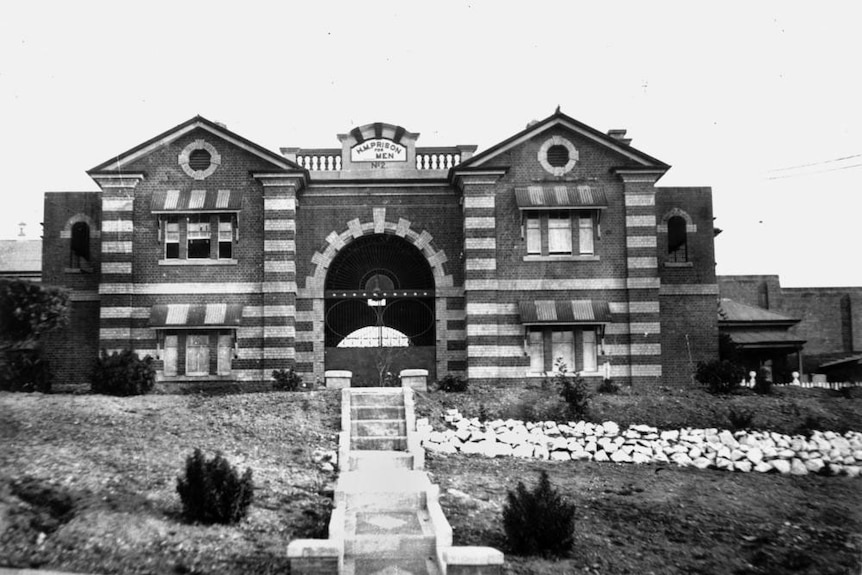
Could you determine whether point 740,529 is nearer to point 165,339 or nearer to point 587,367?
point 587,367

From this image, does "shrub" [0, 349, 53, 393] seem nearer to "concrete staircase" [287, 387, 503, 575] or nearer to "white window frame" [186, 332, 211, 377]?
"white window frame" [186, 332, 211, 377]

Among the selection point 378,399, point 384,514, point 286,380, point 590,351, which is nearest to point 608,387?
point 590,351

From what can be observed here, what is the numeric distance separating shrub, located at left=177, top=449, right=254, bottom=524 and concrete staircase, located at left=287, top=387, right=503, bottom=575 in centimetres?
159

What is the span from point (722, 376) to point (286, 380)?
12.4 metres

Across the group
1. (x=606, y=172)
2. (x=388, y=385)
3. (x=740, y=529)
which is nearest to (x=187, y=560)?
(x=740, y=529)

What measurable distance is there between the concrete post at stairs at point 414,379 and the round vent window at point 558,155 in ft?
27.1

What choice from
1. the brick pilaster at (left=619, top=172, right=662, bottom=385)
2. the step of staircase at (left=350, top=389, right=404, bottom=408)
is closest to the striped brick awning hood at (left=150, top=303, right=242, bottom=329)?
the step of staircase at (left=350, top=389, right=404, bottom=408)

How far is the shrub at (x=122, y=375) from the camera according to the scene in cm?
2239

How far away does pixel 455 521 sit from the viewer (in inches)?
565

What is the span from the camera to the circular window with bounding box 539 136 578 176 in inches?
1034

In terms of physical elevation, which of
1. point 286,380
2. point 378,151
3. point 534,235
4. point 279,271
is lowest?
point 286,380

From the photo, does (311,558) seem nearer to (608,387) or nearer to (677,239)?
(608,387)

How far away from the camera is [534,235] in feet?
85.7

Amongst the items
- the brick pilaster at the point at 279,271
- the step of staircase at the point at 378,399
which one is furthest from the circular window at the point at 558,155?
the step of staircase at the point at 378,399
